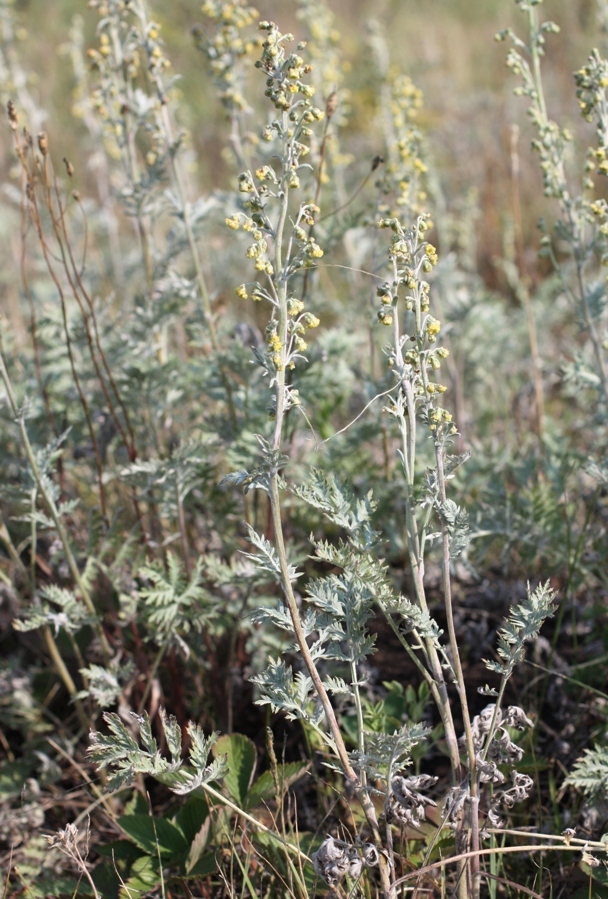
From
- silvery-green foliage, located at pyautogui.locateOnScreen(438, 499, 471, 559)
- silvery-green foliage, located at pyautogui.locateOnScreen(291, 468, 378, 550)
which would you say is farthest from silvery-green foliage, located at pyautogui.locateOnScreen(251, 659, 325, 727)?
silvery-green foliage, located at pyautogui.locateOnScreen(438, 499, 471, 559)

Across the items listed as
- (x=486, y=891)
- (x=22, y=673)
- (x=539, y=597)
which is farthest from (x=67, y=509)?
(x=486, y=891)

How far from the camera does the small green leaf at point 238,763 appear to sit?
1.97 meters

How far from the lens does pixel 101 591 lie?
2.63m

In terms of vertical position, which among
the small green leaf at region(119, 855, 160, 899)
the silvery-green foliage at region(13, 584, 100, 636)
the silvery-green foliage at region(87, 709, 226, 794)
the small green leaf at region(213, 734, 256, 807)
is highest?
the silvery-green foliage at region(13, 584, 100, 636)

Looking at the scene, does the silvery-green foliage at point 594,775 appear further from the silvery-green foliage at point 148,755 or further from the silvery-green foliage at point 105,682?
the silvery-green foliage at point 105,682

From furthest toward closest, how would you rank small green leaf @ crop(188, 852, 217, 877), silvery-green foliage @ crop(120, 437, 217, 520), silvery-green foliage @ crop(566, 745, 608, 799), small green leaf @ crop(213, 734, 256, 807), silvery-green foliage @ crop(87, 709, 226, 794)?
silvery-green foliage @ crop(120, 437, 217, 520), small green leaf @ crop(213, 734, 256, 807), small green leaf @ crop(188, 852, 217, 877), silvery-green foliage @ crop(566, 745, 608, 799), silvery-green foliage @ crop(87, 709, 226, 794)

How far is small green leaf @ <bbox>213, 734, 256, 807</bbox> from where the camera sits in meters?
1.97

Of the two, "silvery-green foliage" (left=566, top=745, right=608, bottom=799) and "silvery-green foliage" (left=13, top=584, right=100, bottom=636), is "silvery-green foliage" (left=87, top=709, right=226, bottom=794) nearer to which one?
"silvery-green foliage" (left=13, top=584, right=100, bottom=636)

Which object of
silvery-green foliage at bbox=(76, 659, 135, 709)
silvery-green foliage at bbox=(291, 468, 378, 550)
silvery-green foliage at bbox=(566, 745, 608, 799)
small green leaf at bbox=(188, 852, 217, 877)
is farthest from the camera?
silvery-green foliage at bbox=(76, 659, 135, 709)

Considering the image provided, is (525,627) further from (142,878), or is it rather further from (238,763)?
(142,878)

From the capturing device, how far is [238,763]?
6.64 ft

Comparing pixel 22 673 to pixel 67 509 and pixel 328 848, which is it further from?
pixel 328 848

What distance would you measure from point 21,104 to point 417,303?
429cm

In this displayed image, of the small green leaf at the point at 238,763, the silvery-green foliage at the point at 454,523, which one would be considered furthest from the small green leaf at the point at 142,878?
the silvery-green foliage at the point at 454,523
